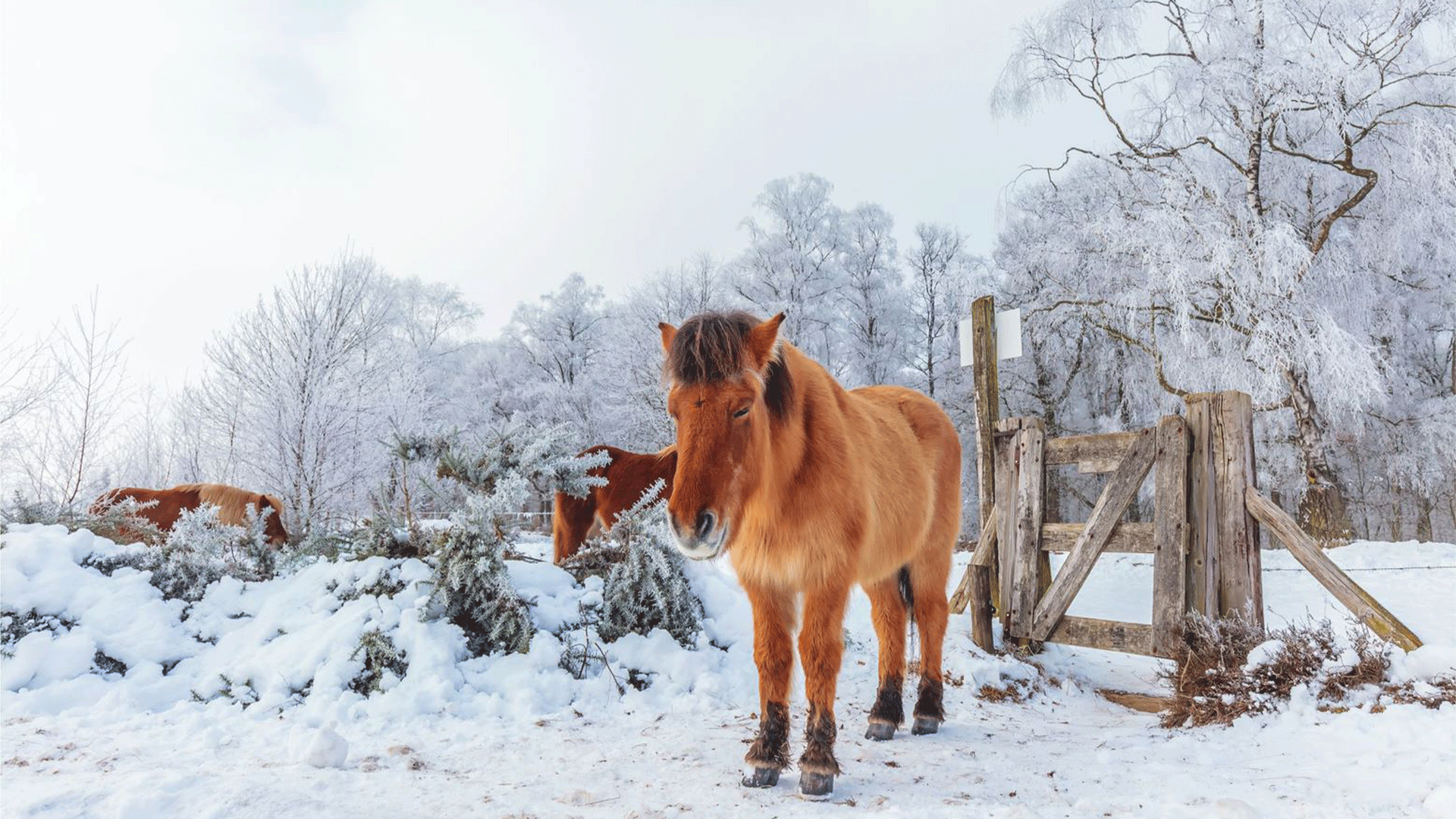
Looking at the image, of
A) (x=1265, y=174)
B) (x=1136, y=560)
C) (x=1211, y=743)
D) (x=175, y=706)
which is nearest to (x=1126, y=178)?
(x=1265, y=174)

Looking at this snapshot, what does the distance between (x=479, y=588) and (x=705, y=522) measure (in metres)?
2.41

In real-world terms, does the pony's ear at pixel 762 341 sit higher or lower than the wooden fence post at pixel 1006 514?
higher

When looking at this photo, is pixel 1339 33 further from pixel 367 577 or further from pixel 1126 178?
pixel 367 577

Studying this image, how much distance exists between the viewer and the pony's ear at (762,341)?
3.08 meters

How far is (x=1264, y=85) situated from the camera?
471 inches

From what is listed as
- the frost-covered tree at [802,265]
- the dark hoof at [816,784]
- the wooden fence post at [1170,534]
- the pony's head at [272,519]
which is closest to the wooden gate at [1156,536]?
the wooden fence post at [1170,534]

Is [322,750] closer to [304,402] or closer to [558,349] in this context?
[304,402]

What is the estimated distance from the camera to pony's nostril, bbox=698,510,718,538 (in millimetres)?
2650

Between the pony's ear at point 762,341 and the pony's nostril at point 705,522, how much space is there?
2.31ft

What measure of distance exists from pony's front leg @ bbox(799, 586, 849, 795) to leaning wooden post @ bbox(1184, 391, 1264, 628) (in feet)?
10.8

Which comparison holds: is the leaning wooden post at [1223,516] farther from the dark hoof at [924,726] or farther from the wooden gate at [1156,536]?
the dark hoof at [924,726]

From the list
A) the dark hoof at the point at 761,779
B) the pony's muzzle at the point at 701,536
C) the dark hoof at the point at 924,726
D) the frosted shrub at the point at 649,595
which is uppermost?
the pony's muzzle at the point at 701,536

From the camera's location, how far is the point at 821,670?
125 inches

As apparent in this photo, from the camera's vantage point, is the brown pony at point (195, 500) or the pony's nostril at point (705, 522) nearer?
the pony's nostril at point (705, 522)
